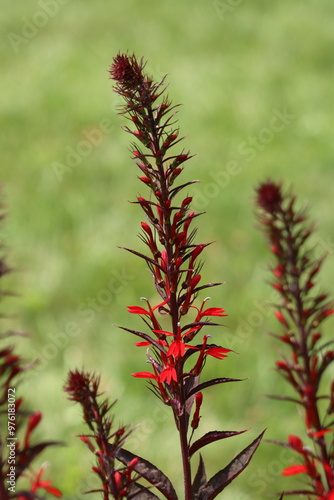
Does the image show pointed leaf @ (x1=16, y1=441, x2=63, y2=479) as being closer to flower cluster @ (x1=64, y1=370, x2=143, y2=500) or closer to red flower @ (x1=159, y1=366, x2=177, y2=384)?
flower cluster @ (x1=64, y1=370, x2=143, y2=500)

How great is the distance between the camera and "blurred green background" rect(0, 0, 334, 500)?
360 centimetres

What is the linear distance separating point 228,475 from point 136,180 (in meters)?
4.49

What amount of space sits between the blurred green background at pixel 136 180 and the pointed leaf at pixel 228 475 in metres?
1.15

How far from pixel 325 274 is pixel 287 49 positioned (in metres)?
3.68

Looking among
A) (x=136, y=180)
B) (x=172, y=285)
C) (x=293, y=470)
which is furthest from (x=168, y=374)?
(x=136, y=180)

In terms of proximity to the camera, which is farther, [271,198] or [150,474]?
[271,198]

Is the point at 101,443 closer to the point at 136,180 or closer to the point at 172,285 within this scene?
the point at 172,285

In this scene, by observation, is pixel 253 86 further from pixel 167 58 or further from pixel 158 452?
pixel 158 452

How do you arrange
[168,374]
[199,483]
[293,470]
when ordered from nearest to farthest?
1. [168,374]
2. [199,483]
3. [293,470]

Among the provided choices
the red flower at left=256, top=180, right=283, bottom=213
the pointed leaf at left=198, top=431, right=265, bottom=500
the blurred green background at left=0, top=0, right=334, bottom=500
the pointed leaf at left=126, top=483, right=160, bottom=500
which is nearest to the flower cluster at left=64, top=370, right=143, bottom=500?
the pointed leaf at left=126, top=483, right=160, bottom=500

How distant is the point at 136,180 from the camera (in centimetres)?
546

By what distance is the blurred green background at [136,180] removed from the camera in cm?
360

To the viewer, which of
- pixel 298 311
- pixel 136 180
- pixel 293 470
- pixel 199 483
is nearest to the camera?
pixel 199 483

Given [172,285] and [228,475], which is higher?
[172,285]
